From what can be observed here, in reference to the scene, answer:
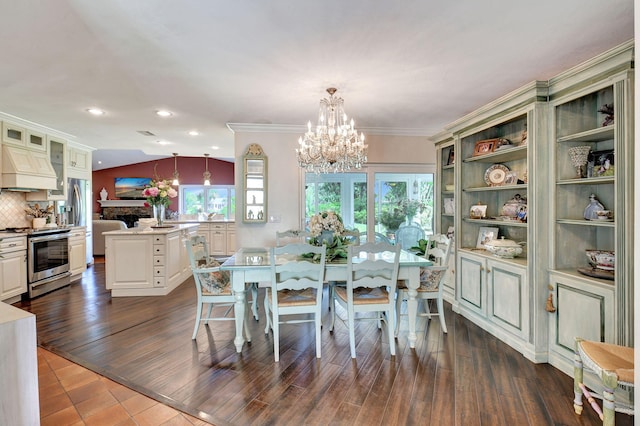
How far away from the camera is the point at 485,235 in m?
3.49

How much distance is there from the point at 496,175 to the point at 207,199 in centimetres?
908

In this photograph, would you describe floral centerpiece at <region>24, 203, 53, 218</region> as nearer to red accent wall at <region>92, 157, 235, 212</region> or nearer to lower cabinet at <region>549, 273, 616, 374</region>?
red accent wall at <region>92, 157, 235, 212</region>

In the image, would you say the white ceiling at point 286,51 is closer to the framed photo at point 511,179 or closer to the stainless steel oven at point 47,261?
the framed photo at point 511,179

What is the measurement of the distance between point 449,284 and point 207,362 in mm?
3015

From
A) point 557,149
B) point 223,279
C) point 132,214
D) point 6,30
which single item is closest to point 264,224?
point 223,279

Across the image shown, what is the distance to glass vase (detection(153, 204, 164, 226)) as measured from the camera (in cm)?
476

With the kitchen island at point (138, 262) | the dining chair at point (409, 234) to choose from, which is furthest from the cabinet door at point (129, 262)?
the dining chair at point (409, 234)

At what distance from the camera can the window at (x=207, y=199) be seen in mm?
10297

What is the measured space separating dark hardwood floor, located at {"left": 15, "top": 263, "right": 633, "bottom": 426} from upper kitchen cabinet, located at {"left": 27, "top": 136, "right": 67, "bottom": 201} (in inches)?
99.0

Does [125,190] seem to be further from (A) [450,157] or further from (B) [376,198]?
(A) [450,157]

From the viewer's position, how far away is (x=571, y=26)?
1995mm

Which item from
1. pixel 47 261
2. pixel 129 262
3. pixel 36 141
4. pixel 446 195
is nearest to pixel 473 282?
pixel 446 195

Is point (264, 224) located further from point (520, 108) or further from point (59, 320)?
point (520, 108)

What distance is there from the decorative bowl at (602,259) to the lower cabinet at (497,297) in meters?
0.45
